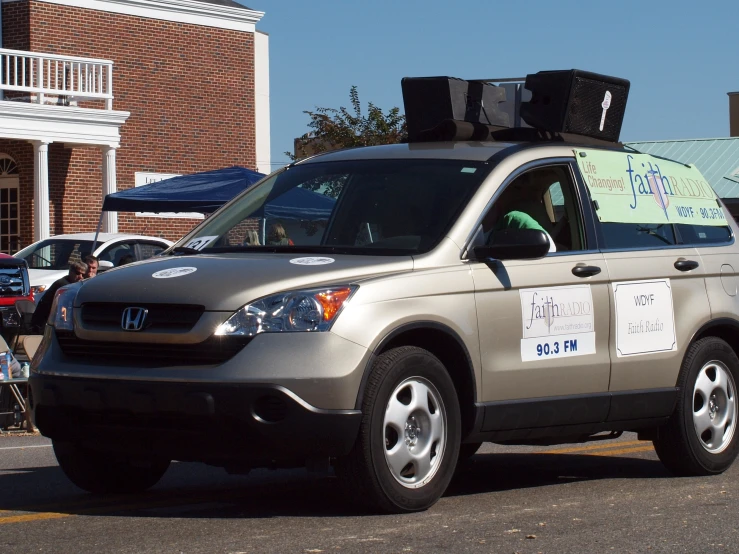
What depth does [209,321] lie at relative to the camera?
6215 mm

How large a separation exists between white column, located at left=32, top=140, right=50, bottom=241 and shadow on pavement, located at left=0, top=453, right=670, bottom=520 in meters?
21.9

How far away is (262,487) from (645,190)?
2849 mm

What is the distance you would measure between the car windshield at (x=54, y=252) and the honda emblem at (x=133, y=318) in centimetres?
1549

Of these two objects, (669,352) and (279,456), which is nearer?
(279,456)

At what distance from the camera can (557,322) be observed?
7.37 m

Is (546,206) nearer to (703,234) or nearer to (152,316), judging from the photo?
(703,234)

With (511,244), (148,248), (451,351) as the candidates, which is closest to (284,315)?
(451,351)

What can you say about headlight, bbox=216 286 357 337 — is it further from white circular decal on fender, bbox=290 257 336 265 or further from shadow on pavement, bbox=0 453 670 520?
shadow on pavement, bbox=0 453 670 520

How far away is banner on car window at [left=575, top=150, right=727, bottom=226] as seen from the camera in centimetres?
804

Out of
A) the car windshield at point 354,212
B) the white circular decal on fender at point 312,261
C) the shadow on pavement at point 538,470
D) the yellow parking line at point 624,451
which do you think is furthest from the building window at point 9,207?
the white circular decal on fender at point 312,261

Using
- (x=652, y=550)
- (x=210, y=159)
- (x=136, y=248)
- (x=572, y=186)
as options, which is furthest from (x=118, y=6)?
(x=652, y=550)

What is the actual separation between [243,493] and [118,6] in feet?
92.7

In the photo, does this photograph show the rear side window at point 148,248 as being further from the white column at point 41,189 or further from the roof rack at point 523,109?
the roof rack at point 523,109

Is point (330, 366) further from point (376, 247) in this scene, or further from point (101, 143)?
point (101, 143)
